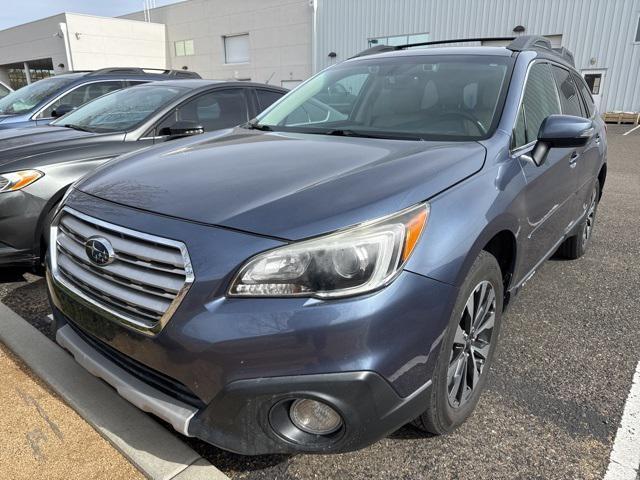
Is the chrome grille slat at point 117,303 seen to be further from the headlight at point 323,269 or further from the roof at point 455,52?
the roof at point 455,52

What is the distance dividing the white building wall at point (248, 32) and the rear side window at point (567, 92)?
2640 centimetres

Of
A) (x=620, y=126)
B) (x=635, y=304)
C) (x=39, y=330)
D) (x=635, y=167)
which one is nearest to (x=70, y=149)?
(x=39, y=330)

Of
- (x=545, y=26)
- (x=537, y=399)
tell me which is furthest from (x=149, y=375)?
(x=545, y=26)

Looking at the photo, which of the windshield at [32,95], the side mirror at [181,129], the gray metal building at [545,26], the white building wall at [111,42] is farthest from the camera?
the white building wall at [111,42]

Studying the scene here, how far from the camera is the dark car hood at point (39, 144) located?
3.32 m

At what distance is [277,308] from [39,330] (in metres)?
2.16

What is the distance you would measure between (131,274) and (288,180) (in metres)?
0.68

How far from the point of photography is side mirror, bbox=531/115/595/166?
242cm

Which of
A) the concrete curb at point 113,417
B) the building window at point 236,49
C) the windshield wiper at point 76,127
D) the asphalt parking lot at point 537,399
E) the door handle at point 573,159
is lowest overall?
the asphalt parking lot at point 537,399

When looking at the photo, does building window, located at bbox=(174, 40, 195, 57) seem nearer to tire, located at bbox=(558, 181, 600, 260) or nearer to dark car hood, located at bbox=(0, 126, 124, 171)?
dark car hood, located at bbox=(0, 126, 124, 171)

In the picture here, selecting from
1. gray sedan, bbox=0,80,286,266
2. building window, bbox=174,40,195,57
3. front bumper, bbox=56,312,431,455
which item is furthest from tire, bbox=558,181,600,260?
building window, bbox=174,40,195,57

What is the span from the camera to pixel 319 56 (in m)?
28.2

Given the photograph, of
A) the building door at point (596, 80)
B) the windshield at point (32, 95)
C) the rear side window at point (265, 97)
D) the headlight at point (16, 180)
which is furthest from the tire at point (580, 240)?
the building door at point (596, 80)

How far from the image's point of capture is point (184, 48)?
35.6 metres
